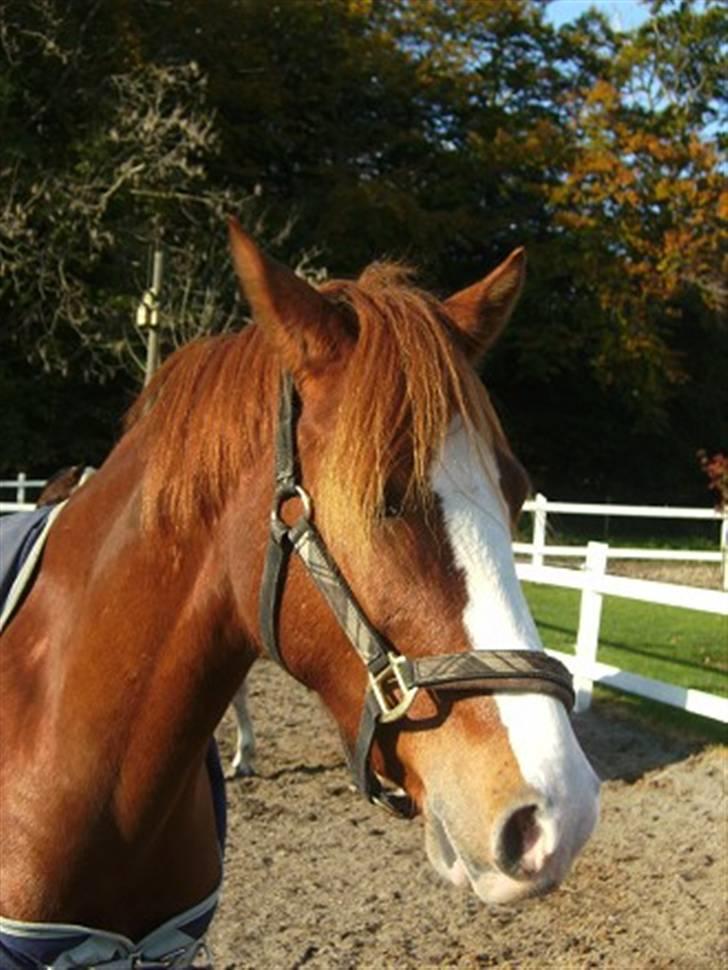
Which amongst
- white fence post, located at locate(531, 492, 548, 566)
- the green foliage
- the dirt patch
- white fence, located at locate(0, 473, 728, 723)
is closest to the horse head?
the dirt patch

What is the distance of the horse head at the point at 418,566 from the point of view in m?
1.46

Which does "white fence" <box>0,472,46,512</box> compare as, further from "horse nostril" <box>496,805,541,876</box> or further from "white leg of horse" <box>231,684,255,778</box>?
"horse nostril" <box>496,805,541,876</box>

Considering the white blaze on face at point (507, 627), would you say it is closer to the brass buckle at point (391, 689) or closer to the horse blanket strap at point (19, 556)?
the brass buckle at point (391, 689)

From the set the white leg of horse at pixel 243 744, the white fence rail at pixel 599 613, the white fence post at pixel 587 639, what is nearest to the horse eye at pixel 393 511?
the white leg of horse at pixel 243 744

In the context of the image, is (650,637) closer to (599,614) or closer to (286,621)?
(599,614)

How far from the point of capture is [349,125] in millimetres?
25391

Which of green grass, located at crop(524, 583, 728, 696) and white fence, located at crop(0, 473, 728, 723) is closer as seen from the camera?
white fence, located at crop(0, 473, 728, 723)

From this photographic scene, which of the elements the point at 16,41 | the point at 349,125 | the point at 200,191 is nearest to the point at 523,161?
the point at 349,125

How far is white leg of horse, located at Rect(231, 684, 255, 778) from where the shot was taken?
6234 millimetres

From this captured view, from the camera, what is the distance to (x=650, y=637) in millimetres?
11305

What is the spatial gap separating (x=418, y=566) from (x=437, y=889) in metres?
3.62

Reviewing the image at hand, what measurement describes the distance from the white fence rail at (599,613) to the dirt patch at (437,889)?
401mm

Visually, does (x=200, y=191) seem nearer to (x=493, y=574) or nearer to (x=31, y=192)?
(x=31, y=192)

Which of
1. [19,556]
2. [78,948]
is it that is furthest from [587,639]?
[78,948]
